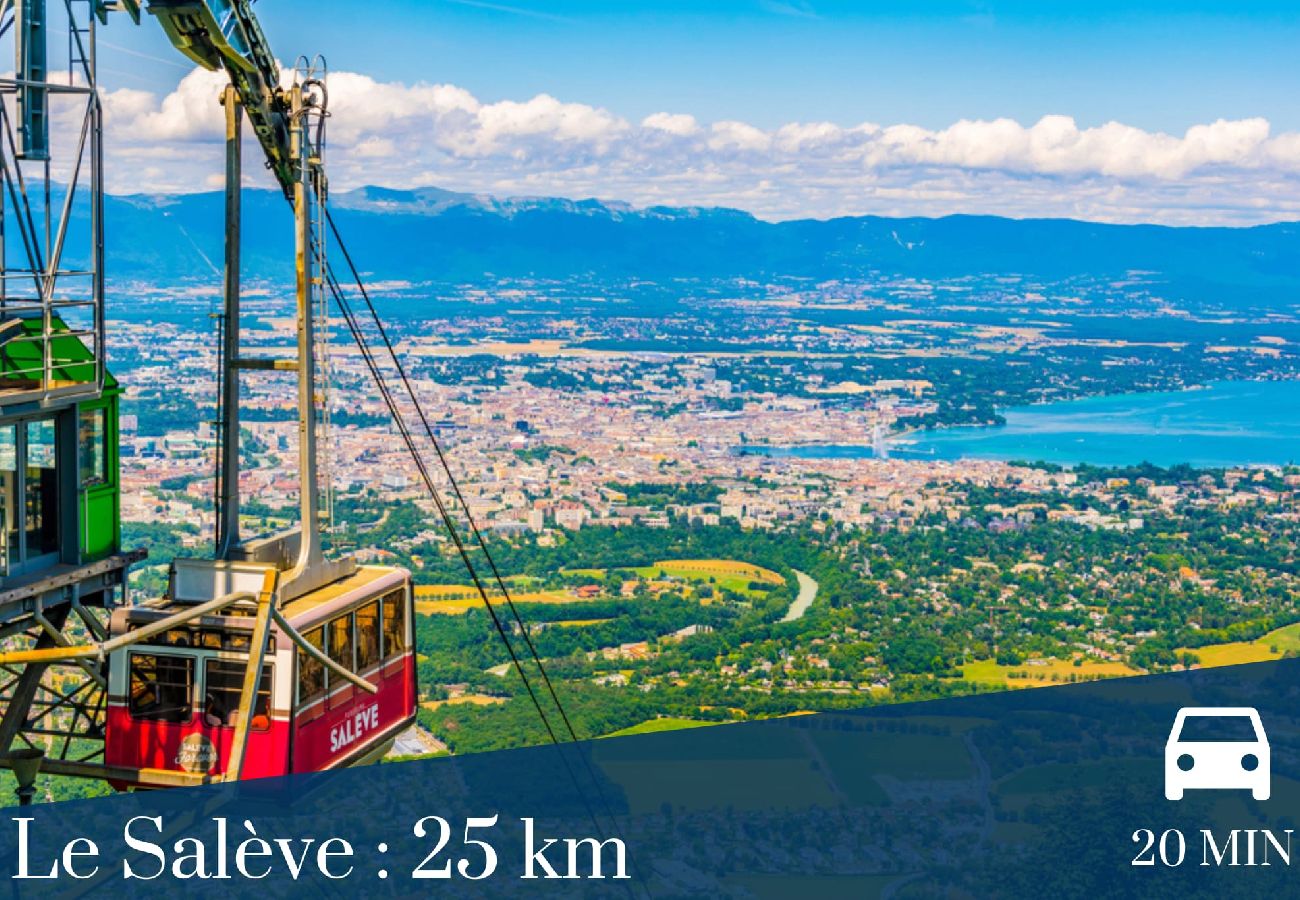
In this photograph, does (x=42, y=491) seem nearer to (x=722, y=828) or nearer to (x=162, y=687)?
(x=162, y=687)

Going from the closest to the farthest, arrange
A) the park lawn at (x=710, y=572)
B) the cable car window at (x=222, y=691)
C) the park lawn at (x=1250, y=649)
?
the cable car window at (x=222, y=691), the park lawn at (x=1250, y=649), the park lawn at (x=710, y=572)

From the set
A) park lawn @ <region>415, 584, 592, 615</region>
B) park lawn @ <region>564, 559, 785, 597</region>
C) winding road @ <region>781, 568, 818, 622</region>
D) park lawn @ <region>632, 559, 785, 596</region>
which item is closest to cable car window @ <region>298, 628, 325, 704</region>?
park lawn @ <region>415, 584, 592, 615</region>

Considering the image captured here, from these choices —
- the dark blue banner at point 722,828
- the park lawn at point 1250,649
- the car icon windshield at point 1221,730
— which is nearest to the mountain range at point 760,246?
the park lawn at point 1250,649

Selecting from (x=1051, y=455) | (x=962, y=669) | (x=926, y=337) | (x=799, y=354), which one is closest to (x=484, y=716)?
(x=962, y=669)

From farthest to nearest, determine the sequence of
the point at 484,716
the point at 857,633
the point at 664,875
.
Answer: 1. the point at 857,633
2. the point at 484,716
3. the point at 664,875

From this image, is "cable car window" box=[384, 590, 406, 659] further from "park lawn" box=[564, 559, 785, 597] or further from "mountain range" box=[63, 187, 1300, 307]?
"mountain range" box=[63, 187, 1300, 307]

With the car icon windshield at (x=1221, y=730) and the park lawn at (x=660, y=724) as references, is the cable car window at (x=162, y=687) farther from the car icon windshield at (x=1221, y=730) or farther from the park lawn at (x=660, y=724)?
the park lawn at (x=660, y=724)

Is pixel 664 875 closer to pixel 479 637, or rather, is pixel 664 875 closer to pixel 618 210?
pixel 479 637
